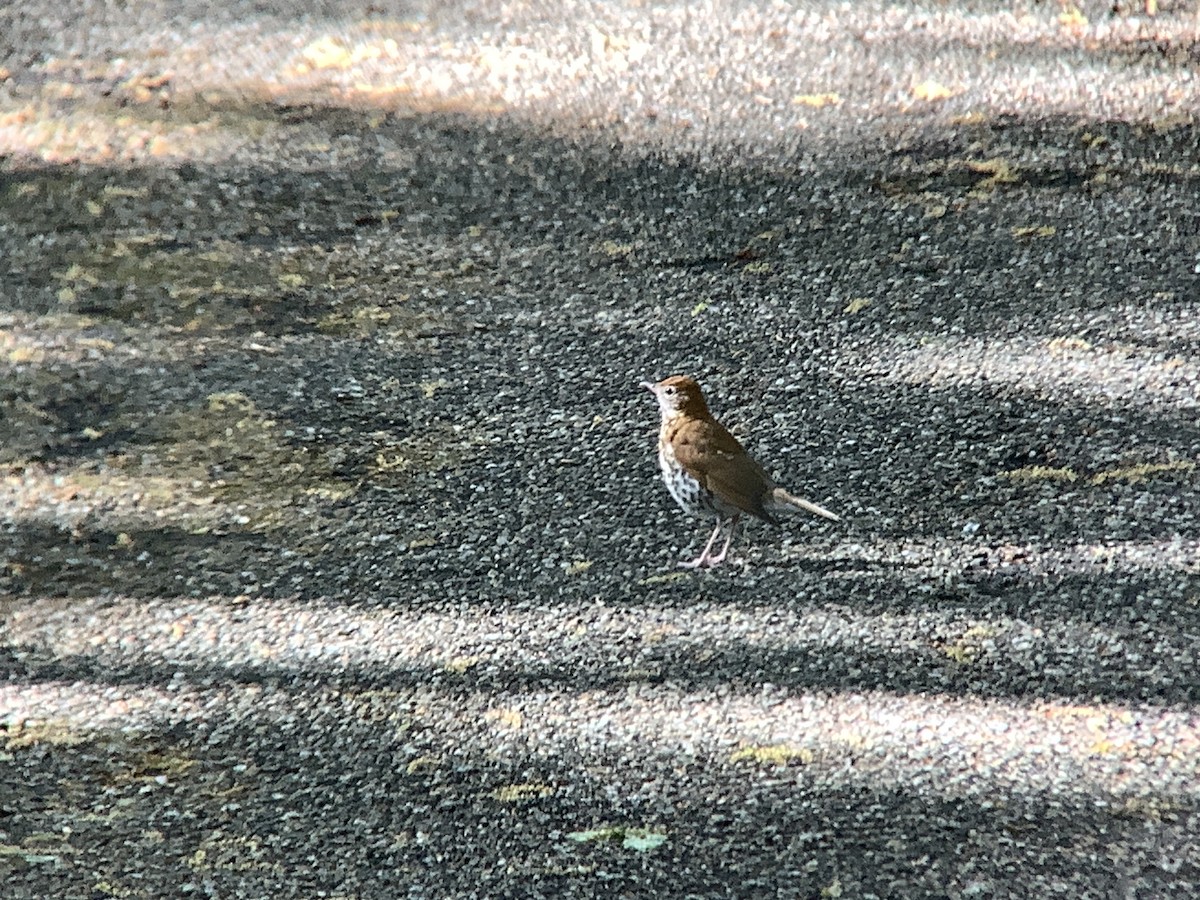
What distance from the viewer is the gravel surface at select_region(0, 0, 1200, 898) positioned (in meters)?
3.47

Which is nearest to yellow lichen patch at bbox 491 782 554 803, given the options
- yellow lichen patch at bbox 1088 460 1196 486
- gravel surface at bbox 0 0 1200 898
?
gravel surface at bbox 0 0 1200 898

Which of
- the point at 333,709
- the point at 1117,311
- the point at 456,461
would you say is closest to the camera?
the point at 333,709

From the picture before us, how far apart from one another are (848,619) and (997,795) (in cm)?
69

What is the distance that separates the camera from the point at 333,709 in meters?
3.82

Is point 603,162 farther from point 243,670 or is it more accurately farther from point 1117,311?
point 243,670

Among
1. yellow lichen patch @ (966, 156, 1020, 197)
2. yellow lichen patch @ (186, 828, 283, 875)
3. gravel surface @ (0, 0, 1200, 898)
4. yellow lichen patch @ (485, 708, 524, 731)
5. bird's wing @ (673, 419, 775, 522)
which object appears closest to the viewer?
yellow lichen patch @ (186, 828, 283, 875)

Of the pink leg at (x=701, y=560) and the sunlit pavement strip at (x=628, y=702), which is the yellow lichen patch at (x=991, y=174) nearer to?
the pink leg at (x=701, y=560)

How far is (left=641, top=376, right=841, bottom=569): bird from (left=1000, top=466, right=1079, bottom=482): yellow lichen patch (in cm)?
58

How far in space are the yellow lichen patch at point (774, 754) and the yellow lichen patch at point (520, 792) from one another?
45 cm

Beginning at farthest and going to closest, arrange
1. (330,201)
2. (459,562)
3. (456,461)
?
(330,201) < (456,461) < (459,562)

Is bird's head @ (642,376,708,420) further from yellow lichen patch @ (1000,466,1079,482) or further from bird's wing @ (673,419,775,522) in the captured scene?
yellow lichen patch @ (1000,466,1079,482)

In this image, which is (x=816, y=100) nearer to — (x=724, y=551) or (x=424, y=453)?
(x=424, y=453)

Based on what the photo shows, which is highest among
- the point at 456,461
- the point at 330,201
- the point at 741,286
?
the point at 330,201

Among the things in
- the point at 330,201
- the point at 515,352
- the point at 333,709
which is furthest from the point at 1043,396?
the point at 330,201
